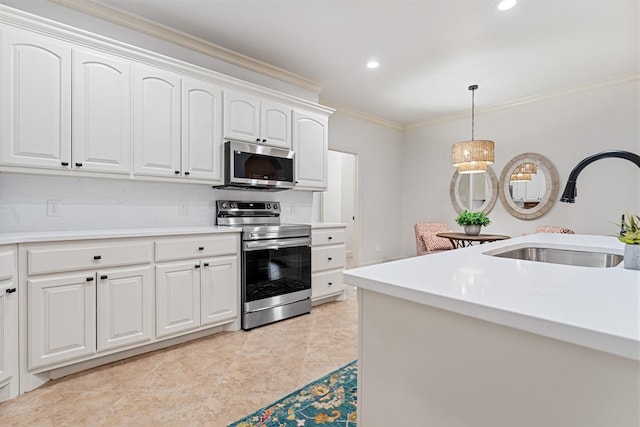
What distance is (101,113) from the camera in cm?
234

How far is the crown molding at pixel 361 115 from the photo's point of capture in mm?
4967

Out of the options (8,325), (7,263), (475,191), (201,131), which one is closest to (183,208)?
(201,131)

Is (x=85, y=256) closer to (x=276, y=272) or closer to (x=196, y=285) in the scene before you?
(x=196, y=285)

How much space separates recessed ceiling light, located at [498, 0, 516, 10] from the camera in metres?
2.54

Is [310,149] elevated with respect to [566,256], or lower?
elevated

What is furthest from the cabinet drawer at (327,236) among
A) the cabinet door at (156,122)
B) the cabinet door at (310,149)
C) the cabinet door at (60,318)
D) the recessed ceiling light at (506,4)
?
the recessed ceiling light at (506,4)

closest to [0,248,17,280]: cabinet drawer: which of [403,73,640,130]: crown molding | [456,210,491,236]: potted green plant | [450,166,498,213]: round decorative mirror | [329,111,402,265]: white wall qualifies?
[329,111,402,265]: white wall

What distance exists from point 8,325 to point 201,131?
1866 millimetres

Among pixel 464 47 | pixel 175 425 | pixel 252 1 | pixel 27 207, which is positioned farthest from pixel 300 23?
pixel 175 425

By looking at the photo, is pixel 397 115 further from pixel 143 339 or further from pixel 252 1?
pixel 143 339

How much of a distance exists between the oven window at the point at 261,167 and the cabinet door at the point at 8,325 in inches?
65.7

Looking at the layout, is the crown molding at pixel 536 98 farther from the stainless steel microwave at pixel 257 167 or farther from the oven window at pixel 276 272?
the oven window at pixel 276 272

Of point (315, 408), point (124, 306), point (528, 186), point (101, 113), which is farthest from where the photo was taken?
point (528, 186)

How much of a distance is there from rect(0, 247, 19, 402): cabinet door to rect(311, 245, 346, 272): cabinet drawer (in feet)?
7.67
